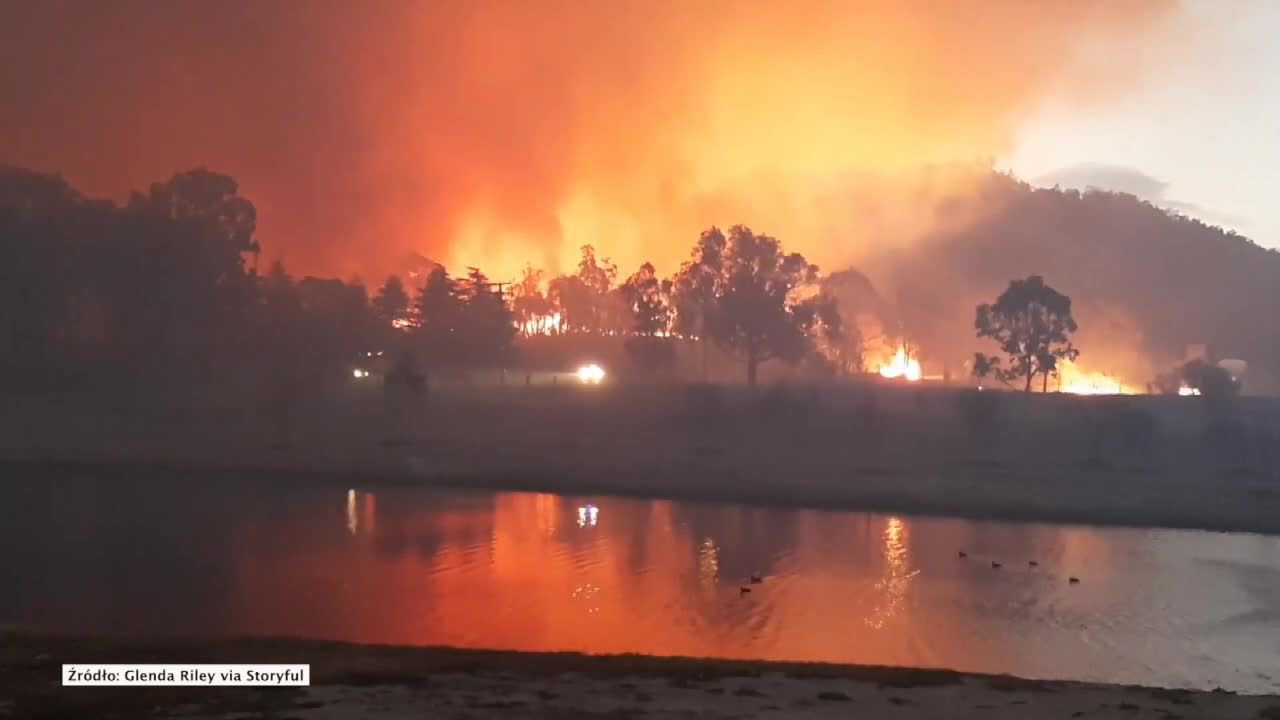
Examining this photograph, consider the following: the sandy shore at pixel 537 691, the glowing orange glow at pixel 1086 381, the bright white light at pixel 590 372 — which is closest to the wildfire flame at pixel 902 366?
the glowing orange glow at pixel 1086 381

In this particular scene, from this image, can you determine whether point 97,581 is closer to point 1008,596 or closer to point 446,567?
point 446,567

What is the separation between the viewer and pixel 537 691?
19.8 m

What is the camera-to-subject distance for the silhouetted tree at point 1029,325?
10000 centimetres

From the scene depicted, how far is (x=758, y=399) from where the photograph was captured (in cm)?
8256

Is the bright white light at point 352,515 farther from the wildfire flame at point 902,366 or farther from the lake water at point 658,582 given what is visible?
the wildfire flame at point 902,366

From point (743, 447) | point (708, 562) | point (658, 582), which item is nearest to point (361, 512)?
point (708, 562)

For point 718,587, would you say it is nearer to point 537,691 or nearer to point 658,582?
point 658,582

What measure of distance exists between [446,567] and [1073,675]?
771 inches
